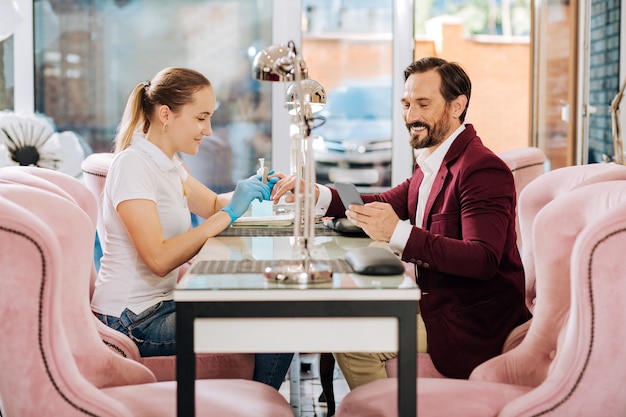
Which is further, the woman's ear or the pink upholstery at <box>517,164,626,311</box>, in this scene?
the woman's ear

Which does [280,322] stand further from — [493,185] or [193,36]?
[193,36]

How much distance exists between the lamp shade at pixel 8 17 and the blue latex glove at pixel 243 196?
2.00 meters

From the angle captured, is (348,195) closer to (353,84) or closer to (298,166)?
(298,166)

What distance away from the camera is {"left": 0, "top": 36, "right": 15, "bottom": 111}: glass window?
444cm

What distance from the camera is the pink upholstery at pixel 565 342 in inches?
59.6

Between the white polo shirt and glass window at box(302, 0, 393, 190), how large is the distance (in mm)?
2496

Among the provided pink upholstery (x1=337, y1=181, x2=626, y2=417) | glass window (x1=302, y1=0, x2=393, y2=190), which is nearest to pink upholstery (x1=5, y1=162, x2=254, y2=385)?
pink upholstery (x1=337, y1=181, x2=626, y2=417)

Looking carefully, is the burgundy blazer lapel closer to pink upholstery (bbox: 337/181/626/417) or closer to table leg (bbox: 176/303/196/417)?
pink upholstery (bbox: 337/181/626/417)

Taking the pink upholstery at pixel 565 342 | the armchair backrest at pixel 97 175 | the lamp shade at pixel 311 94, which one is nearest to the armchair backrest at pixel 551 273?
the pink upholstery at pixel 565 342

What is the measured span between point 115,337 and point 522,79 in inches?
296

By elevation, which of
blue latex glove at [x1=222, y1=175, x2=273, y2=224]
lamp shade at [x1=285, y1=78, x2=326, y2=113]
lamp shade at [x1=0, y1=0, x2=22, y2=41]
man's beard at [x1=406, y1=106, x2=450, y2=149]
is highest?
lamp shade at [x1=0, y1=0, x2=22, y2=41]

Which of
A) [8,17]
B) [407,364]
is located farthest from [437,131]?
[8,17]

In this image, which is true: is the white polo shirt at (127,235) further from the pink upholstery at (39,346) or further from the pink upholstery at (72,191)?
the pink upholstery at (39,346)

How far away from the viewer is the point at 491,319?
210cm
